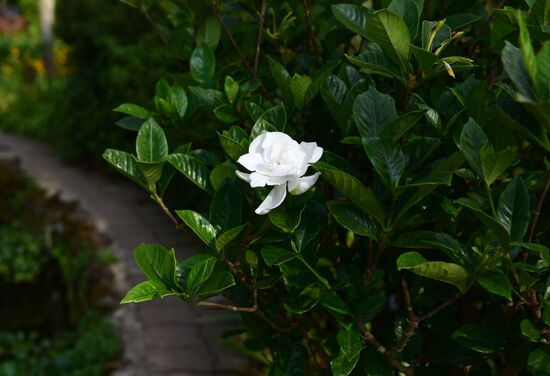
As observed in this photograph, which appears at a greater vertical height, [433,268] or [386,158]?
[386,158]

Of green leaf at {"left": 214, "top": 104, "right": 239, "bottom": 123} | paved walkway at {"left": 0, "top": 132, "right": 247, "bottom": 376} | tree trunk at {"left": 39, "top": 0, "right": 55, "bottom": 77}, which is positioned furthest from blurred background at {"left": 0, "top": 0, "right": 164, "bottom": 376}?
green leaf at {"left": 214, "top": 104, "right": 239, "bottom": 123}

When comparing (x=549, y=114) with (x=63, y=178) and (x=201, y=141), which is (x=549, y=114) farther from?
(x=63, y=178)

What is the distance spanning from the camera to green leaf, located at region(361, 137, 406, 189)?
3.56ft

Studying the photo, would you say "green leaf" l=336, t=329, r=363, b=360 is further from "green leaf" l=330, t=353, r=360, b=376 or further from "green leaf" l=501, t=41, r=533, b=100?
"green leaf" l=501, t=41, r=533, b=100

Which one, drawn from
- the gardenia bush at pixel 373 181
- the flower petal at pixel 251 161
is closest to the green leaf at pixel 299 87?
the gardenia bush at pixel 373 181

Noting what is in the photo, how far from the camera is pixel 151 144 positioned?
48.8 inches

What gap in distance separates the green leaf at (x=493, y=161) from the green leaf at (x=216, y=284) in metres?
0.41

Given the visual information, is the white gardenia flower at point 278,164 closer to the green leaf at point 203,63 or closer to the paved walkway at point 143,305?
the green leaf at point 203,63

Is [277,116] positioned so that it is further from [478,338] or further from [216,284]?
[478,338]

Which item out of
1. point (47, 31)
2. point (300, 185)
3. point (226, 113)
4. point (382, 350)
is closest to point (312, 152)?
point (300, 185)

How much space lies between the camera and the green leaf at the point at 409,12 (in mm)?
1176

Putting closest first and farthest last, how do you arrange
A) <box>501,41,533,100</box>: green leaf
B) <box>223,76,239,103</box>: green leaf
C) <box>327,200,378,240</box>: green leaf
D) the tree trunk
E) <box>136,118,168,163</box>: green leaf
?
1. <box>501,41,533,100</box>: green leaf
2. <box>327,200,378,240</box>: green leaf
3. <box>136,118,168,163</box>: green leaf
4. <box>223,76,239,103</box>: green leaf
5. the tree trunk

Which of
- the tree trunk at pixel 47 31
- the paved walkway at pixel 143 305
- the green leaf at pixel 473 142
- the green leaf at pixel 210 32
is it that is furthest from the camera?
the tree trunk at pixel 47 31

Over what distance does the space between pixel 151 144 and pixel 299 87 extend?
0.92 ft
